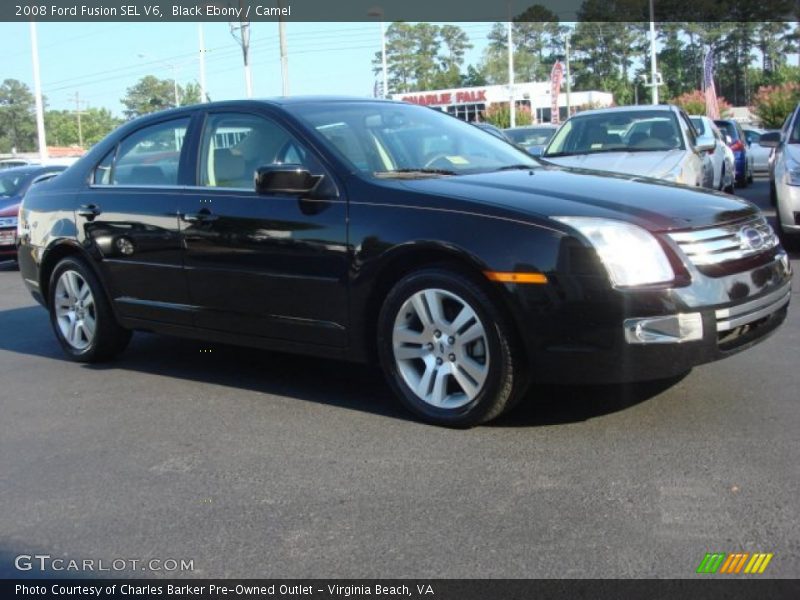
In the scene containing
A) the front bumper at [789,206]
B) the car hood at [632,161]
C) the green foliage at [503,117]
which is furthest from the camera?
the green foliage at [503,117]

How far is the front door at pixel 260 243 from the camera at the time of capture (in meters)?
4.73

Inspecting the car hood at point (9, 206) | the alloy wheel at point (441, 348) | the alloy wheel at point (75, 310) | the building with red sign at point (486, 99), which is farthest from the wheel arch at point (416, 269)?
the building with red sign at point (486, 99)

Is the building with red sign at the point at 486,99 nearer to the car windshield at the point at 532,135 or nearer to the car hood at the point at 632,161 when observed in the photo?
the car windshield at the point at 532,135

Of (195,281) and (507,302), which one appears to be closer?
(507,302)

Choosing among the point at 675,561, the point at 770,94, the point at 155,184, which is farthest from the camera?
the point at 770,94

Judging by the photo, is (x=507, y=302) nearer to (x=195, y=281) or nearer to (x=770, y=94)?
(x=195, y=281)

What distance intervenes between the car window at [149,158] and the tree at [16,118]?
94.8 metres

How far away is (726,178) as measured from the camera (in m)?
13.3

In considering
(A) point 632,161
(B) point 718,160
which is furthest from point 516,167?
(B) point 718,160

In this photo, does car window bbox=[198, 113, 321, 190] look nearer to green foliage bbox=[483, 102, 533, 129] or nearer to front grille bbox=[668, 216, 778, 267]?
front grille bbox=[668, 216, 778, 267]

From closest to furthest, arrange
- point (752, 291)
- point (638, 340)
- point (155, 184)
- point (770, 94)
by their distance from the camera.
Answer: point (638, 340) < point (752, 291) < point (155, 184) < point (770, 94)

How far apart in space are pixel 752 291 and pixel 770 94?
33386 mm

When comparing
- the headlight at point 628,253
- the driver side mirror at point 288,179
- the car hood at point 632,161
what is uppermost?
the car hood at point 632,161

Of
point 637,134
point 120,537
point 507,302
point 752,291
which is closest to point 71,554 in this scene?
point 120,537
